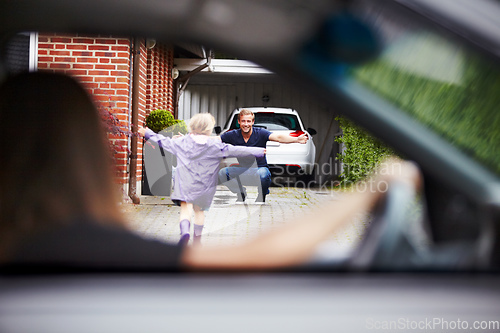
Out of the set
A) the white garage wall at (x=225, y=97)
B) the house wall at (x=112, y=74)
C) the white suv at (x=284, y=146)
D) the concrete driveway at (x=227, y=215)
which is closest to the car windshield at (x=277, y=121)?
the white suv at (x=284, y=146)

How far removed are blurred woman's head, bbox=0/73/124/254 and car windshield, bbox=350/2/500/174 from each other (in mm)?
673

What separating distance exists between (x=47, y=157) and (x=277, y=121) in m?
8.84

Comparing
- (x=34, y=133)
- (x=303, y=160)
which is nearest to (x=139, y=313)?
(x=34, y=133)

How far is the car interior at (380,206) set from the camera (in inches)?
37.3

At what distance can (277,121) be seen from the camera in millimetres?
9938

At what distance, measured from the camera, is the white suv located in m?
9.31

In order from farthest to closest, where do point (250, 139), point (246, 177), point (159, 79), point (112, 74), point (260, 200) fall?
point (159, 79) < point (260, 200) < point (246, 177) < point (112, 74) < point (250, 139)

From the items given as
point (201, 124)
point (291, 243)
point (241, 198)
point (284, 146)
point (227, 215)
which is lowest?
point (241, 198)

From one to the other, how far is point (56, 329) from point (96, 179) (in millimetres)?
418

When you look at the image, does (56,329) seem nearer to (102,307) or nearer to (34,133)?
(102,307)

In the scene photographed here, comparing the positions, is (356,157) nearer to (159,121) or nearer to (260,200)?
(260,200)

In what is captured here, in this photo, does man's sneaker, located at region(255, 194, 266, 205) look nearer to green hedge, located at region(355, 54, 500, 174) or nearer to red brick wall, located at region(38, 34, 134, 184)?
red brick wall, located at region(38, 34, 134, 184)

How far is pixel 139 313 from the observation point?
95 centimetres

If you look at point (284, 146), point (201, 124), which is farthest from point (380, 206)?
point (284, 146)
